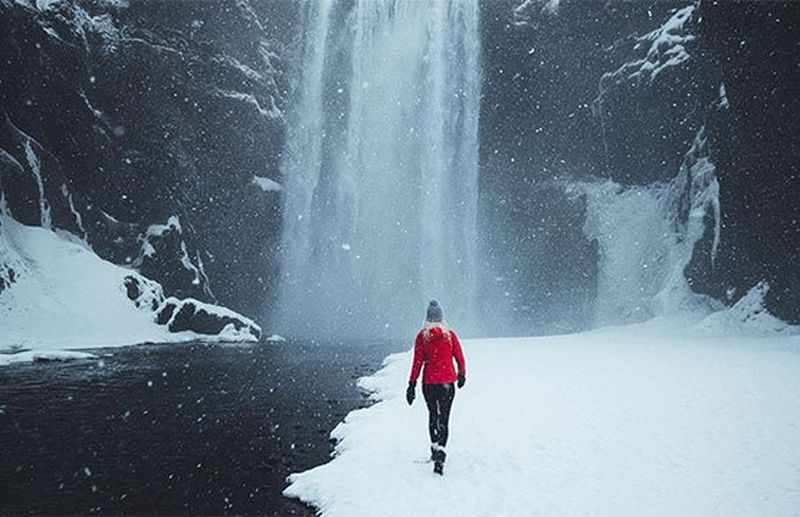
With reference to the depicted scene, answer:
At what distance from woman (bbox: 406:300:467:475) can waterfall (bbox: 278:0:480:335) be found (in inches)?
1788

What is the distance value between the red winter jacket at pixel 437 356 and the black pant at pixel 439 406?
9 cm

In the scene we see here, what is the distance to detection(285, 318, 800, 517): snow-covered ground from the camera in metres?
4.55

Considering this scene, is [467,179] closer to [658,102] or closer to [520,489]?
[658,102]

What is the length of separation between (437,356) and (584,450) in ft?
7.82

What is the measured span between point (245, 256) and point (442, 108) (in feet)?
86.2

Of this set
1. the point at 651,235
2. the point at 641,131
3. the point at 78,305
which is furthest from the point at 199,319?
the point at 641,131

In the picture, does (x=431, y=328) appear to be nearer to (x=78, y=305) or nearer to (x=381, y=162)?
(x=78, y=305)

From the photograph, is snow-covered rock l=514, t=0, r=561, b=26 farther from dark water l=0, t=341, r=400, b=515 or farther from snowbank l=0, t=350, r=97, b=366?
snowbank l=0, t=350, r=97, b=366

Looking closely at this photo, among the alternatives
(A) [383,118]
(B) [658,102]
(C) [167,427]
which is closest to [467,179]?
(A) [383,118]

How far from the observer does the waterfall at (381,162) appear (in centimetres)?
4894

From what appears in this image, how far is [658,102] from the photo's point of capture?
3884 cm

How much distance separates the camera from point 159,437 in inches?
305

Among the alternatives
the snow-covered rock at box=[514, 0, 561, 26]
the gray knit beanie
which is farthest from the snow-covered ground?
the snow-covered rock at box=[514, 0, 561, 26]

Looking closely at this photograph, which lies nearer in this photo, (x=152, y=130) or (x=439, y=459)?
(x=439, y=459)
